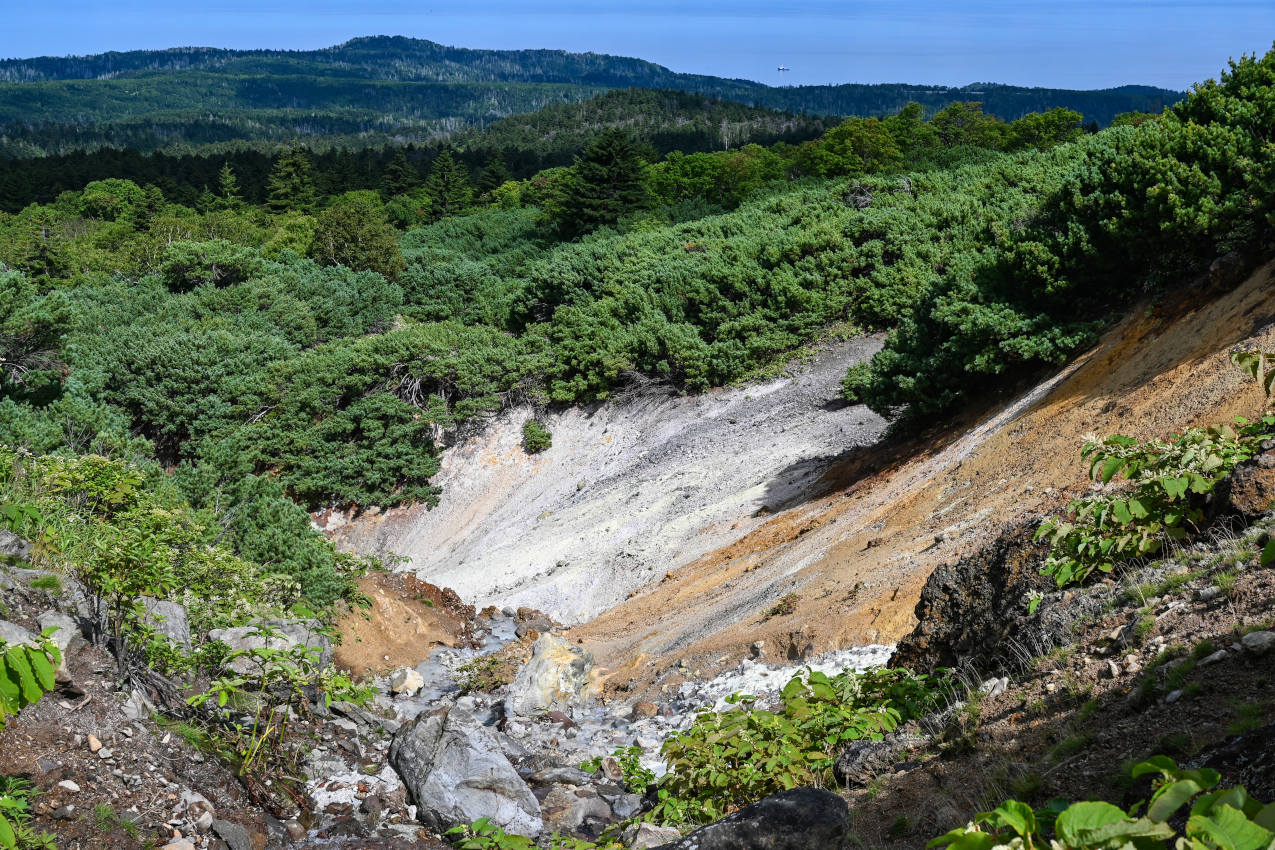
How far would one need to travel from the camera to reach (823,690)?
625 cm

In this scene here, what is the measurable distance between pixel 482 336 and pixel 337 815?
2196 cm

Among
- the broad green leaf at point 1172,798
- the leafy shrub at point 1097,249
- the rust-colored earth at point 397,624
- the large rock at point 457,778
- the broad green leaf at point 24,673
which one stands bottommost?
the rust-colored earth at point 397,624

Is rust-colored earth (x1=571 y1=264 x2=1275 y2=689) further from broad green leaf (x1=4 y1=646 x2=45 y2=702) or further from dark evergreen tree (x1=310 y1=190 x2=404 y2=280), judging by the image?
dark evergreen tree (x1=310 y1=190 x2=404 y2=280)

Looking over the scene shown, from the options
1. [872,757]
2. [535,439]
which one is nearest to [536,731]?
[872,757]

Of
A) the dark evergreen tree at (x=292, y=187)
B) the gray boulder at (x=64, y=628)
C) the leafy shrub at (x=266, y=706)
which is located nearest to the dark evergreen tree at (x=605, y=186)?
the dark evergreen tree at (x=292, y=187)

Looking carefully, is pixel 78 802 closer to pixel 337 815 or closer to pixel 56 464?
pixel 337 815

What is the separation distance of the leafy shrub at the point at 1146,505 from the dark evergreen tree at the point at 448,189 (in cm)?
6814

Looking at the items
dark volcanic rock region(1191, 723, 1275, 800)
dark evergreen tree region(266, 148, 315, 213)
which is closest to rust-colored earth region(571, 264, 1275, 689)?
dark volcanic rock region(1191, 723, 1275, 800)

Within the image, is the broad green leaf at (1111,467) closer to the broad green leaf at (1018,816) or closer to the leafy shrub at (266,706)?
the broad green leaf at (1018,816)

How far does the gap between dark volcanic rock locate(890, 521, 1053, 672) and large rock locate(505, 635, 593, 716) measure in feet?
16.5

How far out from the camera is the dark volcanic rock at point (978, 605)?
21.4 ft

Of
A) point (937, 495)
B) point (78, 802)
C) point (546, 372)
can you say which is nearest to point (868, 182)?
point (546, 372)

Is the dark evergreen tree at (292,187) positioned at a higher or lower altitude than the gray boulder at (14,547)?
higher

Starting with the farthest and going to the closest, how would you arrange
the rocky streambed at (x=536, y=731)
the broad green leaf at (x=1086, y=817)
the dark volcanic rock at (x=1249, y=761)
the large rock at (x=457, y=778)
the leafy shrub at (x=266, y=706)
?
1. the rocky streambed at (x=536, y=731)
2. the large rock at (x=457, y=778)
3. the leafy shrub at (x=266, y=706)
4. the dark volcanic rock at (x=1249, y=761)
5. the broad green leaf at (x=1086, y=817)
